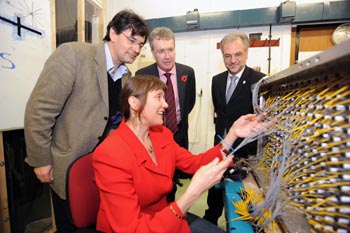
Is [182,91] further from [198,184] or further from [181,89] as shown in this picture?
[198,184]

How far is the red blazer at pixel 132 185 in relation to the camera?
30.9 inches

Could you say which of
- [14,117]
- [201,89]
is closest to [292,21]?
[201,89]

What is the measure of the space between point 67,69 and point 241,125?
35.9 inches

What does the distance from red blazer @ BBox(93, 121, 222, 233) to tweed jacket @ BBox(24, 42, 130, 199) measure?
0.85 ft

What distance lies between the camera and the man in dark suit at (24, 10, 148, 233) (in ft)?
3.52

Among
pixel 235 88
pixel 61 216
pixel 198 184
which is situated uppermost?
pixel 235 88

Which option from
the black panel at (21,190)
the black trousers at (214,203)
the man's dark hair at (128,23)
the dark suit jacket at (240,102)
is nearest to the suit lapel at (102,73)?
the man's dark hair at (128,23)

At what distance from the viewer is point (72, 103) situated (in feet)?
3.77

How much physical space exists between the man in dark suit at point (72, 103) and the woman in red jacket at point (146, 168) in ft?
0.75

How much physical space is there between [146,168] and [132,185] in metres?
0.11

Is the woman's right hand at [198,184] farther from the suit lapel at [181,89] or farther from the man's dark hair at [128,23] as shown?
the suit lapel at [181,89]

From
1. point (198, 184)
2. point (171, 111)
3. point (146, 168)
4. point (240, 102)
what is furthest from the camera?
point (171, 111)

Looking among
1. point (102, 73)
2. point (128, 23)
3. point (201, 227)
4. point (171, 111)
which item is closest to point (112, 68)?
point (102, 73)

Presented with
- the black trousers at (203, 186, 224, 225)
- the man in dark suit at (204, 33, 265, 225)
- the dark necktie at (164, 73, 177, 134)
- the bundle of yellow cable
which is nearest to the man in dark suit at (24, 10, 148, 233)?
the dark necktie at (164, 73, 177, 134)
